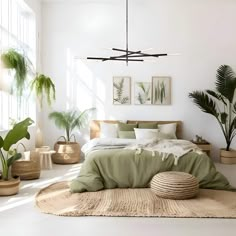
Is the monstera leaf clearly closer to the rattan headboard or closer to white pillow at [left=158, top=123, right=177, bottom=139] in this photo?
the rattan headboard

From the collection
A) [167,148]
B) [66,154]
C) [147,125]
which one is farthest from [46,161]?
[167,148]

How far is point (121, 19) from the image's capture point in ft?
23.0

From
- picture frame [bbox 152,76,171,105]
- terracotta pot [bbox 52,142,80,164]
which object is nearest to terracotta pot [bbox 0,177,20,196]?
terracotta pot [bbox 52,142,80,164]

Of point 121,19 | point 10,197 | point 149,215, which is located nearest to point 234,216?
point 149,215

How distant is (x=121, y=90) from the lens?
707 cm

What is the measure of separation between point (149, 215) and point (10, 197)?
1854mm

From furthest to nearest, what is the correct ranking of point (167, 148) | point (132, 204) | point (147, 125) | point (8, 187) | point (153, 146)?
point (147, 125)
point (153, 146)
point (167, 148)
point (8, 187)
point (132, 204)

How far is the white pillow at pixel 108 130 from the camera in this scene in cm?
650

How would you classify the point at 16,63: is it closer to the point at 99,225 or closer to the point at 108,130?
the point at 108,130

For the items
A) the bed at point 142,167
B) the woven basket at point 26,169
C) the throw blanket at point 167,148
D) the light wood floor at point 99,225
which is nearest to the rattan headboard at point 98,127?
the throw blanket at point 167,148

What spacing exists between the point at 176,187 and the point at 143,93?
139 inches

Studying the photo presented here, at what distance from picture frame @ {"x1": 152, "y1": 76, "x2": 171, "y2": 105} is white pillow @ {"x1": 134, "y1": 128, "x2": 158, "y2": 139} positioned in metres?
1.05

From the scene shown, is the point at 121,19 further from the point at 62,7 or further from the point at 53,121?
the point at 53,121

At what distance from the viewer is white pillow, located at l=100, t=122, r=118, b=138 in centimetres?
650
